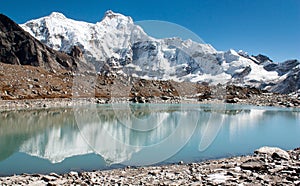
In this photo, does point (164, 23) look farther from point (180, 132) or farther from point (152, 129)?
point (152, 129)

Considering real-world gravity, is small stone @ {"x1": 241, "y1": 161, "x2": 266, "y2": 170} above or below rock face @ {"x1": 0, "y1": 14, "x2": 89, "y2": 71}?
below

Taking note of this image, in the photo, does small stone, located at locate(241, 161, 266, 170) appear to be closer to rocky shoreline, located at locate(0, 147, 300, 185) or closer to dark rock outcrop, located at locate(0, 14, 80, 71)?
rocky shoreline, located at locate(0, 147, 300, 185)

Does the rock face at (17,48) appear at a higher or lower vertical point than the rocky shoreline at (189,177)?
higher

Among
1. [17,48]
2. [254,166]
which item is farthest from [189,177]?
[17,48]

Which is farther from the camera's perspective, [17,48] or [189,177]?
[17,48]

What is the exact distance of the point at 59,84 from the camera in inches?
4055

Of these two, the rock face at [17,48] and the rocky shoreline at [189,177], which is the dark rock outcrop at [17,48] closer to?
the rock face at [17,48]

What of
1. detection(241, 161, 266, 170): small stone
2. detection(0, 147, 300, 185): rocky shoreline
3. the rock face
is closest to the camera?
detection(0, 147, 300, 185): rocky shoreline

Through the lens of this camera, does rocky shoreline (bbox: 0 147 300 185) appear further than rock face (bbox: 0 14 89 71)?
No

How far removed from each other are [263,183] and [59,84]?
9830 centimetres

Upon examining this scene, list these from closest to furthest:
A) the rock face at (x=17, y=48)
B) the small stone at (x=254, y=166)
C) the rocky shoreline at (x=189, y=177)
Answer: the rocky shoreline at (x=189, y=177) < the small stone at (x=254, y=166) < the rock face at (x=17, y=48)

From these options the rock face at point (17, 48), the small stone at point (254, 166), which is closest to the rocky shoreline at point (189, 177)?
the small stone at point (254, 166)

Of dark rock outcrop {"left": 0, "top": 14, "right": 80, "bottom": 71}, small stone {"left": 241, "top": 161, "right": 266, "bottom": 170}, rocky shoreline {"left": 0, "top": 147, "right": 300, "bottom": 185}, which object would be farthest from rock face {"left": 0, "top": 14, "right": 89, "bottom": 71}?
small stone {"left": 241, "top": 161, "right": 266, "bottom": 170}

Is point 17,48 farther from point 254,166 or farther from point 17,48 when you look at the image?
point 254,166
